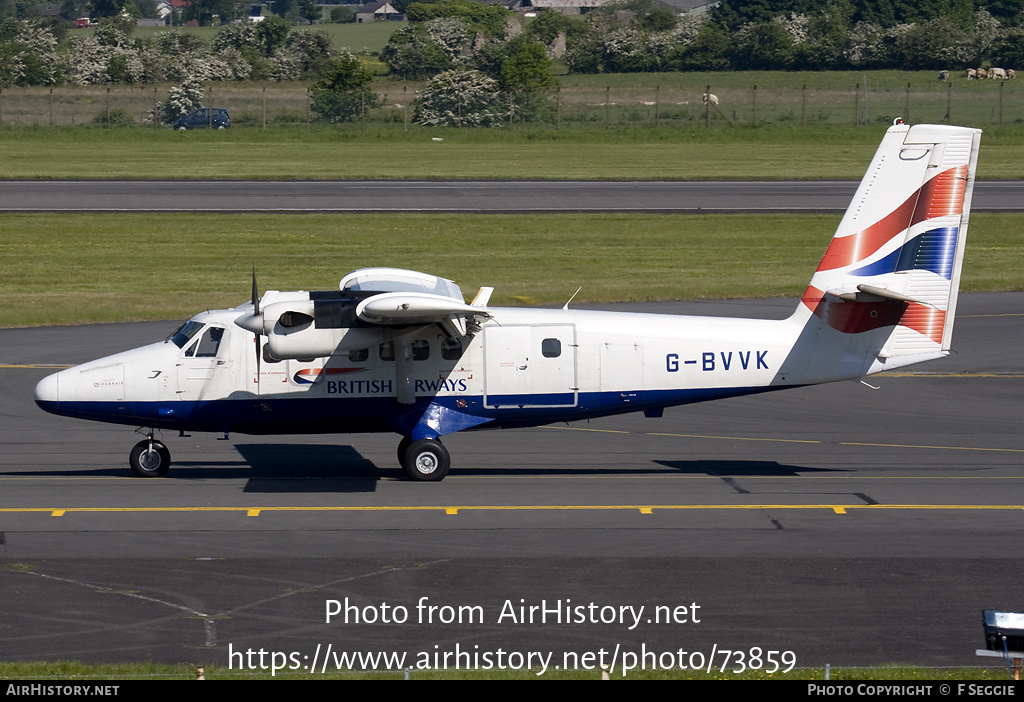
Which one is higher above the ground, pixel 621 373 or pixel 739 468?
pixel 621 373

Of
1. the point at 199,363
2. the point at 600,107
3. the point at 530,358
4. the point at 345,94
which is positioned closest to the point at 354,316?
the point at 199,363

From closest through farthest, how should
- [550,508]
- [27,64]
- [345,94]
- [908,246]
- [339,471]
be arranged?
[550,508]
[908,246]
[339,471]
[345,94]
[27,64]

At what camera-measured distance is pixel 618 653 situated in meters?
12.8

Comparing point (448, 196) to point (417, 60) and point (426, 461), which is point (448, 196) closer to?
point (426, 461)

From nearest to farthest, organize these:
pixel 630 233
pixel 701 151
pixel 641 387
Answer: pixel 641 387
pixel 630 233
pixel 701 151

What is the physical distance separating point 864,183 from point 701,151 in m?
57.5

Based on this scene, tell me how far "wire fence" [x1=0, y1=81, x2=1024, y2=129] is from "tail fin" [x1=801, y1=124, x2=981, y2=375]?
66.0 meters

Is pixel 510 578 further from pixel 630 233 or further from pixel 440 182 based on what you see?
pixel 440 182

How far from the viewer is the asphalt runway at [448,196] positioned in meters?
55.2

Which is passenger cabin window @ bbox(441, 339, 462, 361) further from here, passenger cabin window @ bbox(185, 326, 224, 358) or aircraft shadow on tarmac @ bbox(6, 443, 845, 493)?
passenger cabin window @ bbox(185, 326, 224, 358)

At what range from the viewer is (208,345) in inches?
801

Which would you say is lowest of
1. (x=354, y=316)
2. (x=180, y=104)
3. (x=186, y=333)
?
(x=186, y=333)

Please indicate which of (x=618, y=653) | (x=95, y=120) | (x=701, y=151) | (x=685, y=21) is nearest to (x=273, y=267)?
(x=618, y=653)

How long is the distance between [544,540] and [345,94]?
247ft
